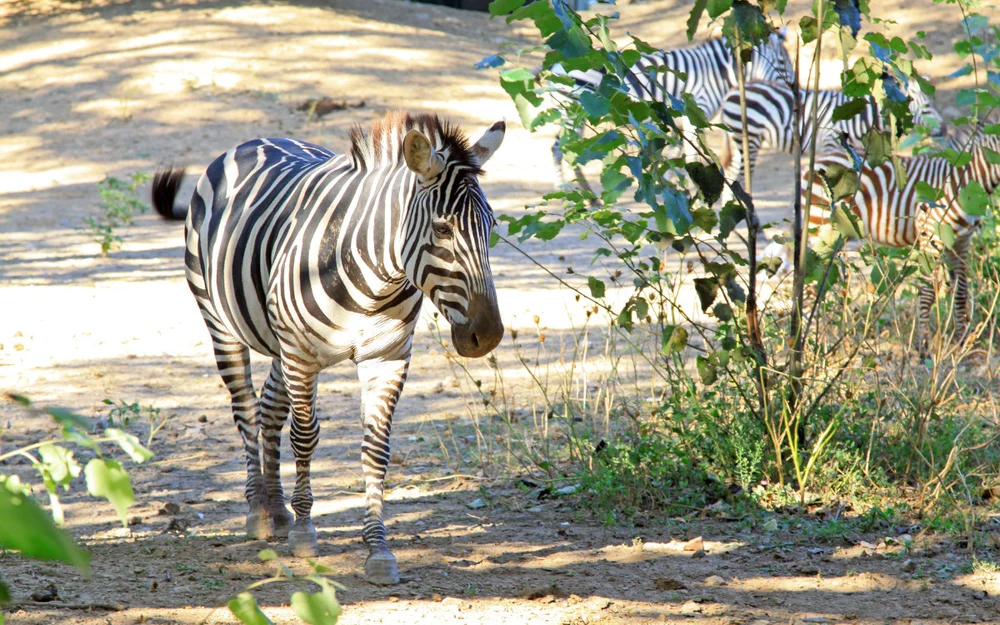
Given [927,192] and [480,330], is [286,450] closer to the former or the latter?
[480,330]

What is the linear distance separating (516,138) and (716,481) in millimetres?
11251

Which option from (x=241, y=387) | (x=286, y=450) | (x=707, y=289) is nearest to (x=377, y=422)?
(x=241, y=387)

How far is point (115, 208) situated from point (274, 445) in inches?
298

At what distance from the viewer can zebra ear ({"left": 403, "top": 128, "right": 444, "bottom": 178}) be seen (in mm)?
3234

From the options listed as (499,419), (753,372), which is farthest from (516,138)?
(753,372)

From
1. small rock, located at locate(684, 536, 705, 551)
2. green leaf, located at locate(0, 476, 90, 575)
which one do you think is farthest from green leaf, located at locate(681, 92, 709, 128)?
green leaf, located at locate(0, 476, 90, 575)

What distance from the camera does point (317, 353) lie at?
374 centimetres

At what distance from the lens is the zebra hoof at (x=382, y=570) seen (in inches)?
141

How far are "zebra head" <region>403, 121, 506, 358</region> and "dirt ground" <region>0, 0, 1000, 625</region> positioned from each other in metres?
1.01

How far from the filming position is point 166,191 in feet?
16.6

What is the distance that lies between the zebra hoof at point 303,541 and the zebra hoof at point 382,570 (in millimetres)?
386

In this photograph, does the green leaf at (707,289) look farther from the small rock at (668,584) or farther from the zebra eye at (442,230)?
the zebra eye at (442,230)

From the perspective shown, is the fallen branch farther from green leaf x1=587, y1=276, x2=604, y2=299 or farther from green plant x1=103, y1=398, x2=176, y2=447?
green leaf x1=587, y1=276, x2=604, y2=299

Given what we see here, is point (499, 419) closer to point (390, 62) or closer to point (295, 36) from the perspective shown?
point (390, 62)
